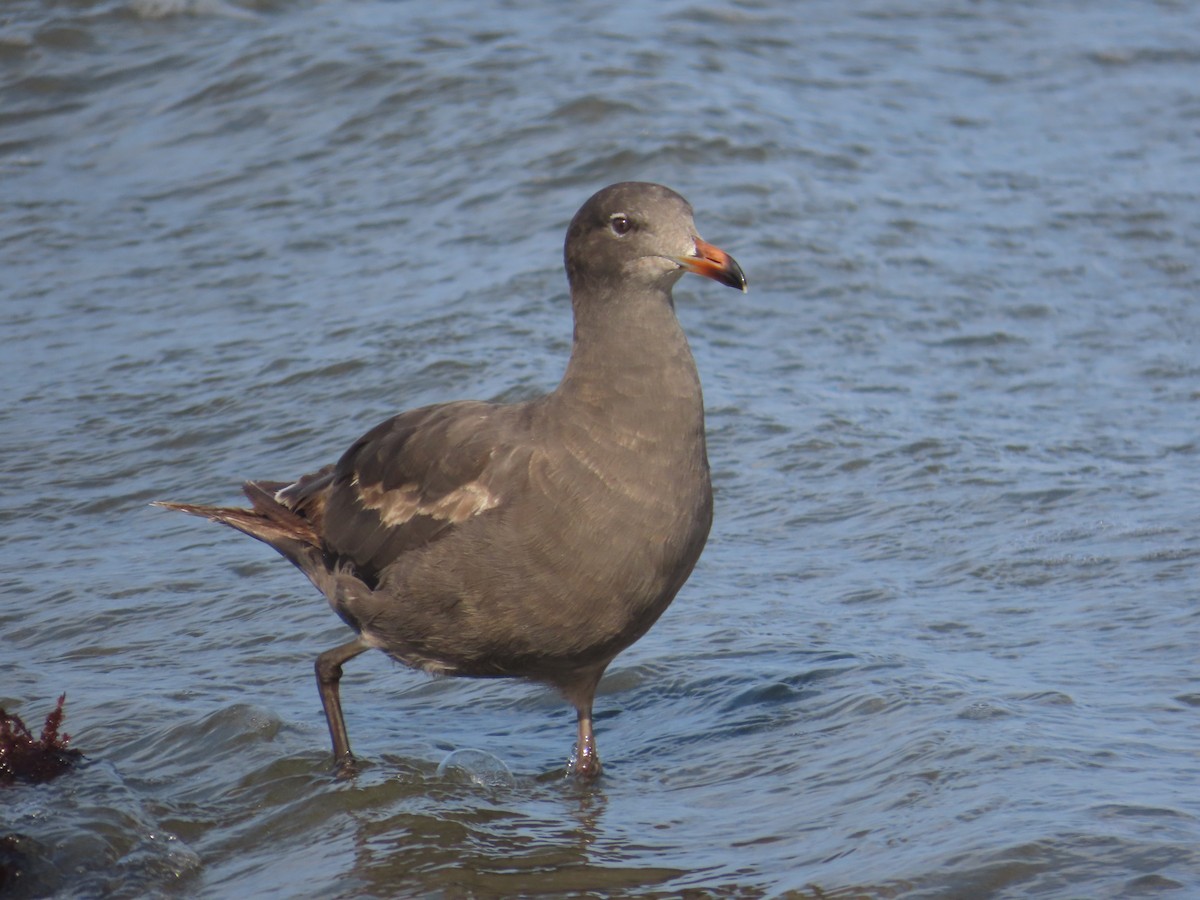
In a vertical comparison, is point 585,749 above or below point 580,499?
below

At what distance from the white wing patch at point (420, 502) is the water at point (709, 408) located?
797mm

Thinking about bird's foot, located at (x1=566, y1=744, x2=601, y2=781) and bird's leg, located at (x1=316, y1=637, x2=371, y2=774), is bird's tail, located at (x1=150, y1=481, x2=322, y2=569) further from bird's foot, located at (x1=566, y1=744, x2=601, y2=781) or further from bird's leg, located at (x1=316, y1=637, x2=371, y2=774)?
bird's foot, located at (x1=566, y1=744, x2=601, y2=781)

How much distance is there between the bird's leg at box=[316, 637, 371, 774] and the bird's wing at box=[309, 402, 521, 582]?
0.30 meters

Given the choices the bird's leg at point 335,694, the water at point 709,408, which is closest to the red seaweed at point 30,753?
the water at point 709,408

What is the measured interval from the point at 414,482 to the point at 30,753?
1424mm

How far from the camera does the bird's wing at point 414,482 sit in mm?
5438

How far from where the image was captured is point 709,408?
845cm

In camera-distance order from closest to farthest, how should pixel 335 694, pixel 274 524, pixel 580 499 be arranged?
pixel 580 499 < pixel 335 694 < pixel 274 524

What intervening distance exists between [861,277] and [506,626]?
17.2 ft

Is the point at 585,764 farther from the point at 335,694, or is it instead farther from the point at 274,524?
the point at 274,524

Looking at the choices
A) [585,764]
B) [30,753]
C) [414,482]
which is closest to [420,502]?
[414,482]

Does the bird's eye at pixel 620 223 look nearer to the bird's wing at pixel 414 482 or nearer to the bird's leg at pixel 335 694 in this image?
the bird's wing at pixel 414 482

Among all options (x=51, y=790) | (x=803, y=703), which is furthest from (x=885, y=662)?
(x=51, y=790)

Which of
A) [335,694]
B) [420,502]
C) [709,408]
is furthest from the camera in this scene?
[709,408]
